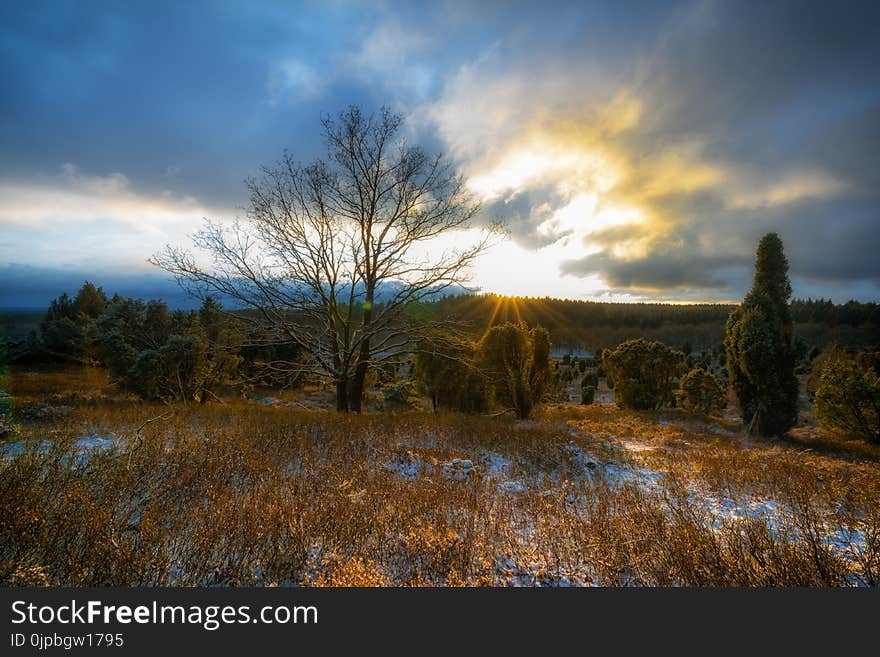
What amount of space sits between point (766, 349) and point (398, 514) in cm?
1565

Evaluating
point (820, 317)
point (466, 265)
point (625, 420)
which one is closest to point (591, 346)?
point (820, 317)

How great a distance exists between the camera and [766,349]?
12602 mm

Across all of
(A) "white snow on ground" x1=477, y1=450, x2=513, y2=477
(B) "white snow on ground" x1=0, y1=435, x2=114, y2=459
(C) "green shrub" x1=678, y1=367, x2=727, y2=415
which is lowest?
(C) "green shrub" x1=678, y1=367, x2=727, y2=415

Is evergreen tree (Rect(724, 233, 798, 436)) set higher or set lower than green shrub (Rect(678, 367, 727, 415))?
higher

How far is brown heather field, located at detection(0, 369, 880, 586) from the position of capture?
2.91 meters

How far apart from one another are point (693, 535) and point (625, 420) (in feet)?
44.6

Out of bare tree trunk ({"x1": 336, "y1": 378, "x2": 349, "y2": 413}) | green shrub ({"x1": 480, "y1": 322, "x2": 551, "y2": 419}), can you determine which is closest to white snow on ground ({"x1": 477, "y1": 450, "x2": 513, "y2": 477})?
bare tree trunk ({"x1": 336, "y1": 378, "x2": 349, "y2": 413})

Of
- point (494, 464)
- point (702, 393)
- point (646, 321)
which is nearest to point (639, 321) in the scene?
point (646, 321)

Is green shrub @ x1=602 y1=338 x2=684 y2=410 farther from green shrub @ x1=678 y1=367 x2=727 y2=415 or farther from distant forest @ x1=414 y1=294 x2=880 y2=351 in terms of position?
distant forest @ x1=414 y1=294 x2=880 y2=351

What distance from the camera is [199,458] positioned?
5.21 m

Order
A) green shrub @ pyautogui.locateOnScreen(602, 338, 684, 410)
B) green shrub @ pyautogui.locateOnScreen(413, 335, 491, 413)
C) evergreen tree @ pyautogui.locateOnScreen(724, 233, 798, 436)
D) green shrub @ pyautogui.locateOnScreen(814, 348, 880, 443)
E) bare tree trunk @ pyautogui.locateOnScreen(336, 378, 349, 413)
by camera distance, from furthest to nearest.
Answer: green shrub @ pyautogui.locateOnScreen(602, 338, 684, 410), green shrub @ pyautogui.locateOnScreen(413, 335, 491, 413), evergreen tree @ pyautogui.locateOnScreen(724, 233, 798, 436), bare tree trunk @ pyautogui.locateOnScreen(336, 378, 349, 413), green shrub @ pyautogui.locateOnScreen(814, 348, 880, 443)

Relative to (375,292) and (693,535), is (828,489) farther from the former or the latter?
(375,292)

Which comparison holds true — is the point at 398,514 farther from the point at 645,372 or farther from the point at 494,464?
the point at 645,372

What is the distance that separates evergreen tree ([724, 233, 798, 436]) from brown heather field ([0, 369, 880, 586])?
23.2 feet
